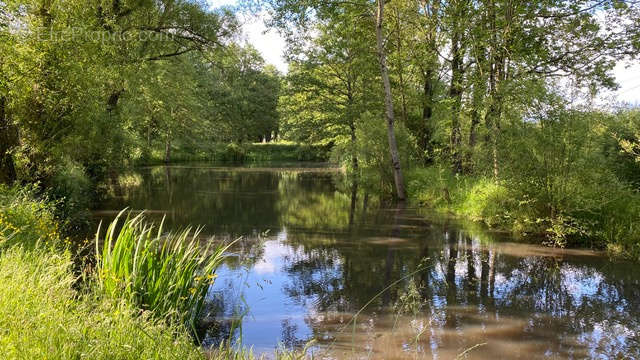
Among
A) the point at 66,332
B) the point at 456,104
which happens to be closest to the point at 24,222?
the point at 66,332

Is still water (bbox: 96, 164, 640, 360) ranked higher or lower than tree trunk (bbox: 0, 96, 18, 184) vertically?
lower

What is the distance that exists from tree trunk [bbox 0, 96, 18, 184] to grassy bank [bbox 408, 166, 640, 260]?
11.7 meters

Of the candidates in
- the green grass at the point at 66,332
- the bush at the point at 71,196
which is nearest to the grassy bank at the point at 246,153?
the bush at the point at 71,196

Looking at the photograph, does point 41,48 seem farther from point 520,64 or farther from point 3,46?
point 520,64

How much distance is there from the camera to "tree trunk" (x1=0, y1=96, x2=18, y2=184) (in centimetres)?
1030

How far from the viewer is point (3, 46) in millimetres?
9383

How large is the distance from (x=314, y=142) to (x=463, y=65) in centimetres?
1694

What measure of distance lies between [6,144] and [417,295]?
34.0 feet

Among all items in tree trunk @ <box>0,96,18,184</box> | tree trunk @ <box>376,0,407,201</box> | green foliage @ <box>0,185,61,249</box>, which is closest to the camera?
green foliage @ <box>0,185,61,249</box>

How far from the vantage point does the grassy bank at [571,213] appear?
30.7 ft

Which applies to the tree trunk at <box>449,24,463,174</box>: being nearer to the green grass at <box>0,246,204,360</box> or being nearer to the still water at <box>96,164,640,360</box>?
the still water at <box>96,164,640,360</box>

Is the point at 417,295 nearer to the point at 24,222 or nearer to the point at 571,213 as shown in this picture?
the point at 24,222

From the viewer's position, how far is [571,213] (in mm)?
10109

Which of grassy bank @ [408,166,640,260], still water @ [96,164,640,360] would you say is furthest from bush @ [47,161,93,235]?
grassy bank @ [408,166,640,260]
